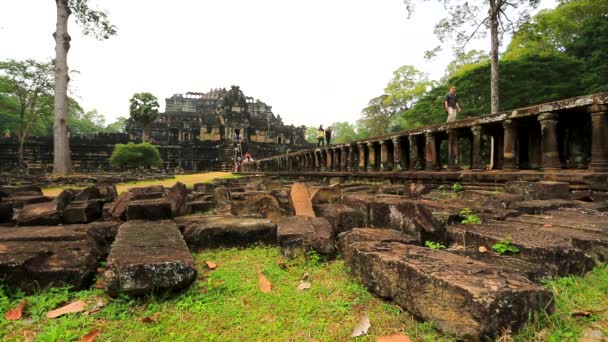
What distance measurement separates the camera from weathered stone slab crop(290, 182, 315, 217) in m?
3.65

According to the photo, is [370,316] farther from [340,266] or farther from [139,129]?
[139,129]

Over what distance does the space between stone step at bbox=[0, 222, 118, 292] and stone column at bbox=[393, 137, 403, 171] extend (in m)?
6.20

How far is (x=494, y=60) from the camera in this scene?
1357 centimetres

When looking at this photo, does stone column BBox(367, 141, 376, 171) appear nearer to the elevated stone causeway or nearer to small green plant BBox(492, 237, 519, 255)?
the elevated stone causeway

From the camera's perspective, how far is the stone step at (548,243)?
1.82 m

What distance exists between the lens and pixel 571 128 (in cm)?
552

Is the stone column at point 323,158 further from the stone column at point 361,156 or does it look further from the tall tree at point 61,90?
the tall tree at point 61,90

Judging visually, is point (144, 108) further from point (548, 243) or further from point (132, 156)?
point (548, 243)

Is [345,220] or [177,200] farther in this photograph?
[177,200]

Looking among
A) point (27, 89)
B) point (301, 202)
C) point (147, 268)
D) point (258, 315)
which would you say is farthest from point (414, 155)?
point (27, 89)

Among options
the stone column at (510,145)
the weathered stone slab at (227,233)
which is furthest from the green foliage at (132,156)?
the stone column at (510,145)

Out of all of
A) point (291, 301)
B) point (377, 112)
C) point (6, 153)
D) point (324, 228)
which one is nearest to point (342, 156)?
point (324, 228)

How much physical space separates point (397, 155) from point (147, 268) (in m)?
6.51

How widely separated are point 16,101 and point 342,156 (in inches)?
1390
